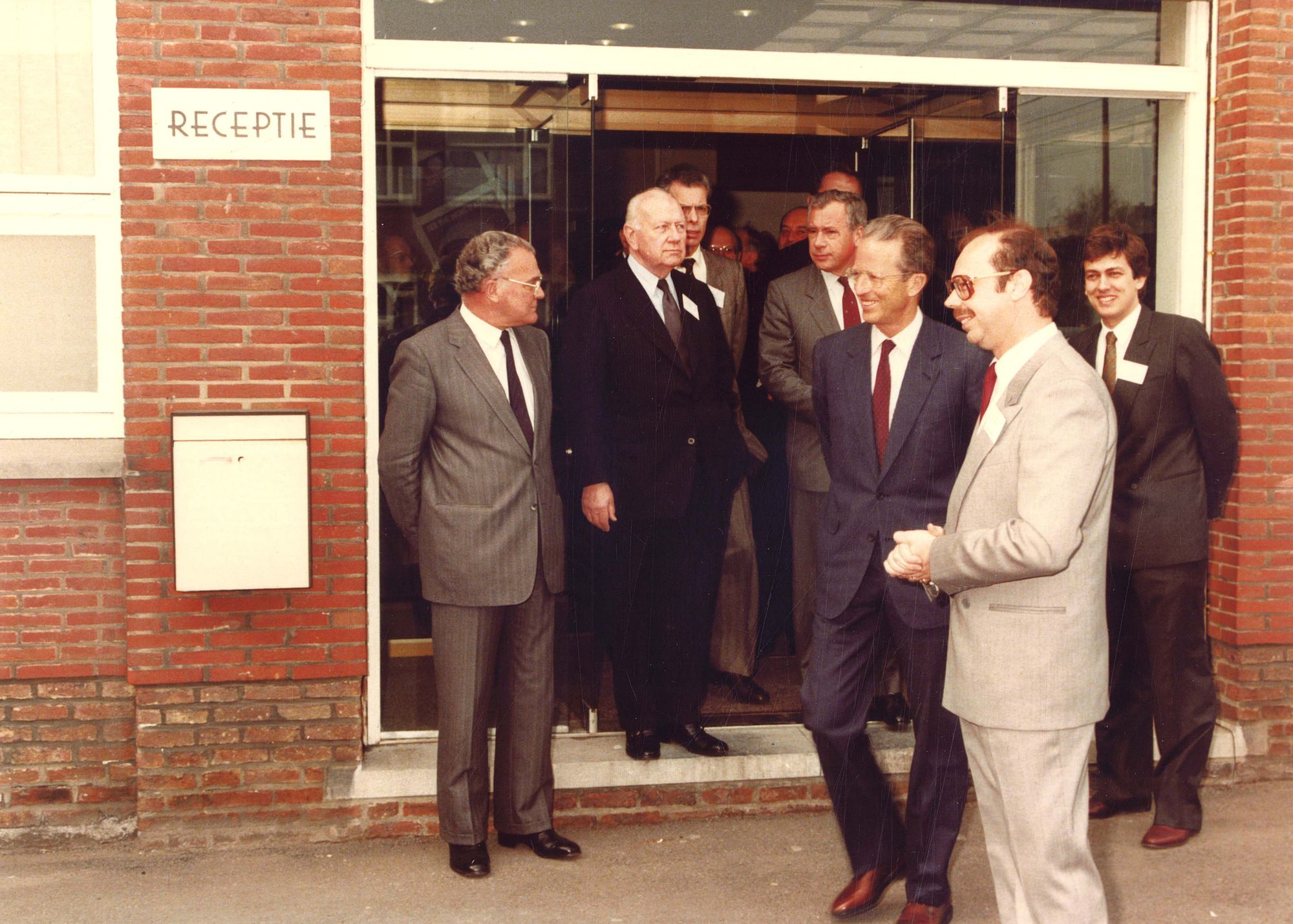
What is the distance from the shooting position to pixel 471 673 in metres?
4.92

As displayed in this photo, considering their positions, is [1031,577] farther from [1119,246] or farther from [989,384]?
[1119,246]

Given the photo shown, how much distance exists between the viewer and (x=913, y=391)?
14.2 feet

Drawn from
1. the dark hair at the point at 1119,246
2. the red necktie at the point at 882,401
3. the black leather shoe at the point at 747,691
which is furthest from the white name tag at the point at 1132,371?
the black leather shoe at the point at 747,691

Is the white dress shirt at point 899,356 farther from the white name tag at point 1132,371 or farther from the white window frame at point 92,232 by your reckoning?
the white window frame at point 92,232

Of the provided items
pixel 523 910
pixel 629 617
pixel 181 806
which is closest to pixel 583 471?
pixel 629 617

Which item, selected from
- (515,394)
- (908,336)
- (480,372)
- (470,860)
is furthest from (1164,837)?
(480,372)

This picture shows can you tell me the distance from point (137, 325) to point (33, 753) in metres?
1.75

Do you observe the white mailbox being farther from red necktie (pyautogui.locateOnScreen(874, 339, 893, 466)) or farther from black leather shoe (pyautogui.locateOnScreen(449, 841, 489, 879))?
red necktie (pyautogui.locateOnScreen(874, 339, 893, 466))

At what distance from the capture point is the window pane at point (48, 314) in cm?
546

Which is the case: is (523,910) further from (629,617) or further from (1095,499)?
(1095,499)

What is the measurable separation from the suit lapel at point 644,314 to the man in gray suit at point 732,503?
0.37 meters

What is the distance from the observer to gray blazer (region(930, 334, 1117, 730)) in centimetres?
312

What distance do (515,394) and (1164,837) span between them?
2.99m

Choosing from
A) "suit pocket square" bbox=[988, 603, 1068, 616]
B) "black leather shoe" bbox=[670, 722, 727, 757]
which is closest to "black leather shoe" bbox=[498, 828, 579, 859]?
"black leather shoe" bbox=[670, 722, 727, 757]
